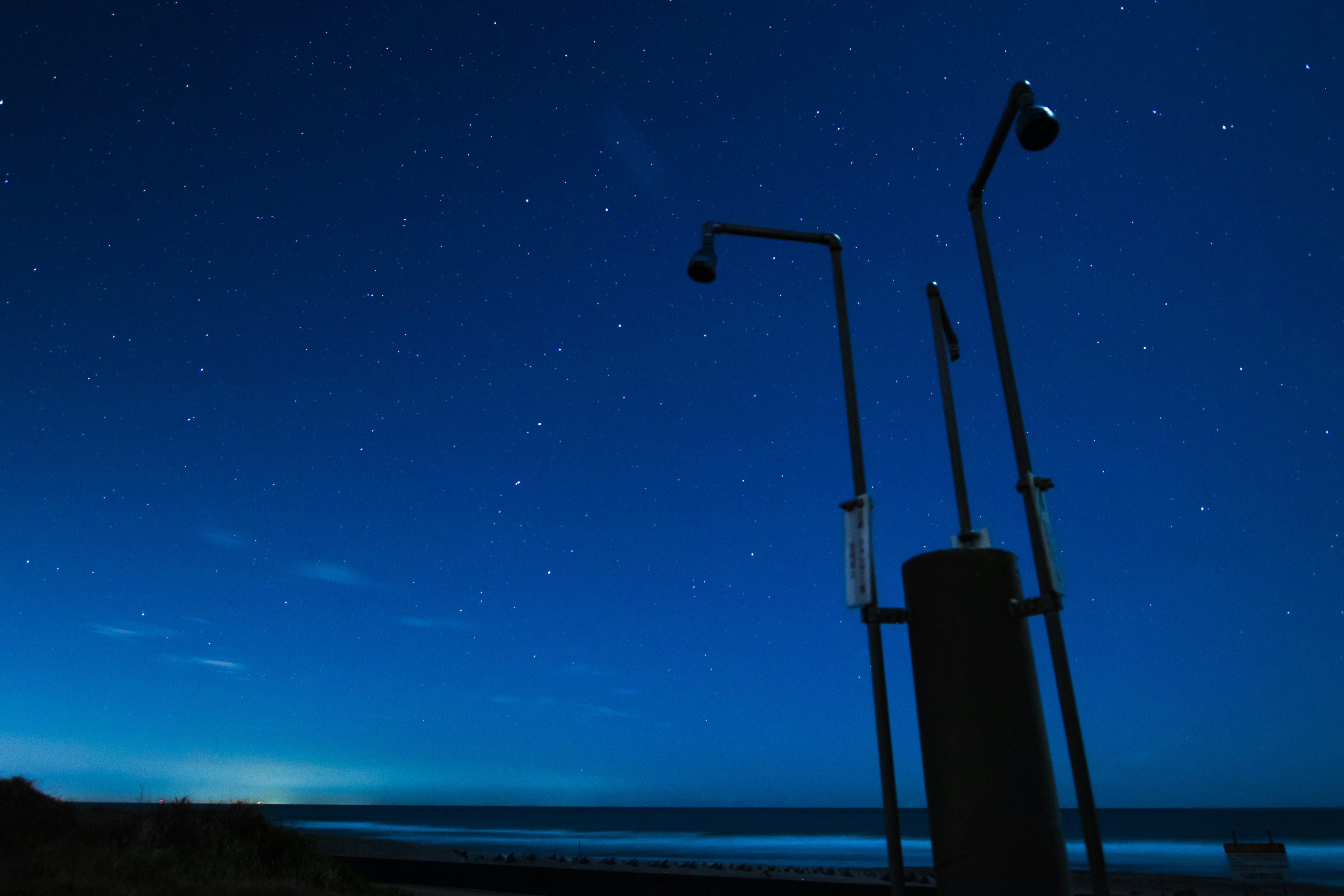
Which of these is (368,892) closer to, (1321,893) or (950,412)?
(950,412)

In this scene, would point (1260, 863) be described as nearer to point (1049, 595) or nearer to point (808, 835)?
point (1049, 595)

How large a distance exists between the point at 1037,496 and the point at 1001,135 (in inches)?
87.6

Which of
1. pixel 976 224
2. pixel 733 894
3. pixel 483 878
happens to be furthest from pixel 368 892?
pixel 976 224

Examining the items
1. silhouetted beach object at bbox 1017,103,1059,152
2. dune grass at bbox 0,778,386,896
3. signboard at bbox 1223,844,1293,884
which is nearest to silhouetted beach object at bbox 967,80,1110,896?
silhouetted beach object at bbox 1017,103,1059,152

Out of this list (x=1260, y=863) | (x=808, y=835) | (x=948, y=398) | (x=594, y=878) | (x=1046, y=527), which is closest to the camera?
(x=1046, y=527)

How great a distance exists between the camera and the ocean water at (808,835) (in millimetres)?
48969

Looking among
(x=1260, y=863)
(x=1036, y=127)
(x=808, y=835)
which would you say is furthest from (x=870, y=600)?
(x=808, y=835)

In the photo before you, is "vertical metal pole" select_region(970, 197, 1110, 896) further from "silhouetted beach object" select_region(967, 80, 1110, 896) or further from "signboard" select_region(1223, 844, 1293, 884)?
"signboard" select_region(1223, 844, 1293, 884)

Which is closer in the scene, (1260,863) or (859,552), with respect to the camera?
(859,552)

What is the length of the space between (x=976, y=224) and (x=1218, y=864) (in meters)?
57.1

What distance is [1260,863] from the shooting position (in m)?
11.7

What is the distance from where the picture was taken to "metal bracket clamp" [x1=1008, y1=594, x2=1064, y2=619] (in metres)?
3.72

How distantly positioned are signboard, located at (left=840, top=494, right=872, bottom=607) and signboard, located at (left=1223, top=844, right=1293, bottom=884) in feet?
37.1

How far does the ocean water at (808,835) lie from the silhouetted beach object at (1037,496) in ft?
49.0
